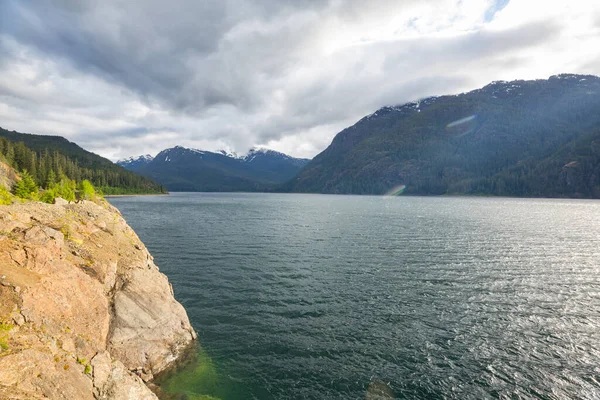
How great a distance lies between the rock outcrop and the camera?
11719 mm

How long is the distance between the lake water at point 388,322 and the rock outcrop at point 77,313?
10.4 feet

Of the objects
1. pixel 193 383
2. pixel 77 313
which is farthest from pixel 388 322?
pixel 77 313

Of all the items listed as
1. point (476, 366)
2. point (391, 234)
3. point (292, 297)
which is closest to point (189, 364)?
point (292, 297)

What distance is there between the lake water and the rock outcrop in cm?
317

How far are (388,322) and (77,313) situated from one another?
880 inches

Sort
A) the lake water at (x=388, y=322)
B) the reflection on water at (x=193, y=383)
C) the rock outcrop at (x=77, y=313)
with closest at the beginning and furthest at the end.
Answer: the rock outcrop at (x=77, y=313) → the reflection on water at (x=193, y=383) → the lake water at (x=388, y=322)

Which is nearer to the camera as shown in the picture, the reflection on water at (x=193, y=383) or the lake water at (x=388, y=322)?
the reflection on water at (x=193, y=383)

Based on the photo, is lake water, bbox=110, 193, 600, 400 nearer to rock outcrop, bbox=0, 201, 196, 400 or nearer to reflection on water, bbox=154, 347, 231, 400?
reflection on water, bbox=154, 347, 231, 400

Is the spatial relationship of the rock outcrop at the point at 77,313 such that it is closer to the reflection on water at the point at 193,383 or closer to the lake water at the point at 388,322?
the reflection on water at the point at 193,383

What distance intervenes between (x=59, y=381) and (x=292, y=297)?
21.2 meters

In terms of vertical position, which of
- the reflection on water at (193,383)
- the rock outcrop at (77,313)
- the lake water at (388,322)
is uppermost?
the rock outcrop at (77,313)

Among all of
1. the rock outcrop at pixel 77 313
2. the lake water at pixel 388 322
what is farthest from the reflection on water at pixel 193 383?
the rock outcrop at pixel 77 313

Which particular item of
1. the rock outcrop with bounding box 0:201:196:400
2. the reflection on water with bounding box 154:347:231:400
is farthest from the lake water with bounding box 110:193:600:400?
the rock outcrop with bounding box 0:201:196:400

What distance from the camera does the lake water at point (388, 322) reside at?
1789 cm
